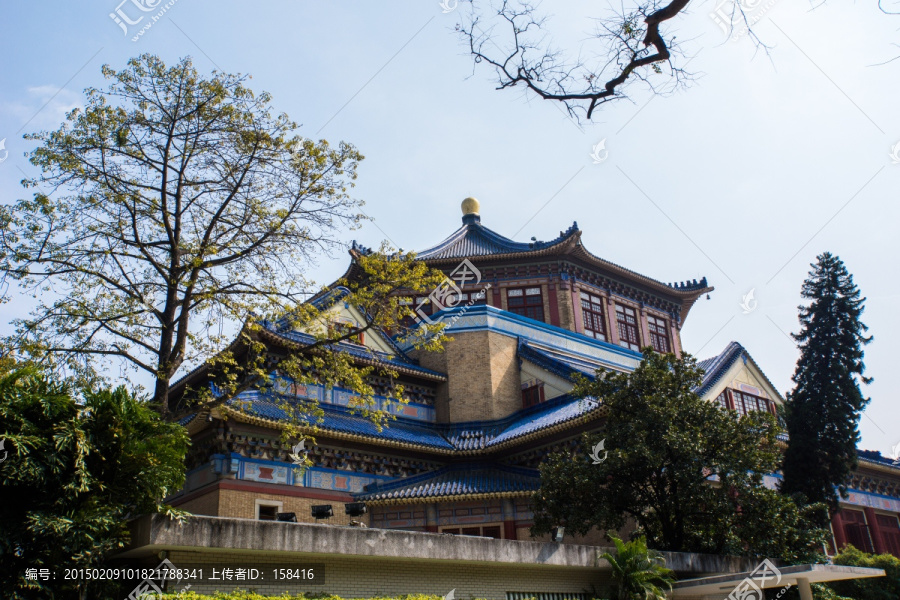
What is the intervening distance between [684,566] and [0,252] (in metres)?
11.6

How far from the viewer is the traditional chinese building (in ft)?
57.4

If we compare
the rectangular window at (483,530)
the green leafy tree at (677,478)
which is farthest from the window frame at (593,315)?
the green leafy tree at (677,478)

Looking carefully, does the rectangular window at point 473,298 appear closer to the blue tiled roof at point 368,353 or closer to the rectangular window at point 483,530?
the blue tiled roof at point 368,353

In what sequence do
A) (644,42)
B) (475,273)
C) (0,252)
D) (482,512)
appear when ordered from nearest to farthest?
1. (644,42)
2. (0,252)
3. (482,512)
4. (475,273)

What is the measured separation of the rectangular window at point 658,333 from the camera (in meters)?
29.1

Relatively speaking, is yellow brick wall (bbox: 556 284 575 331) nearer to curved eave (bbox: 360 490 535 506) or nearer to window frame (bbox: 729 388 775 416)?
window frame (bbox: 729 388 775 416)

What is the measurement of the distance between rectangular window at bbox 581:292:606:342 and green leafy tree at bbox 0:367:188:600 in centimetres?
2047

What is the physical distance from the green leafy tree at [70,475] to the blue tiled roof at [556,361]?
14.9 m

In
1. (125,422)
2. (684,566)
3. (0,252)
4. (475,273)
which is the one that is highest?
(475,273)

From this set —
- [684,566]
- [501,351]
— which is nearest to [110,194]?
[684,566]

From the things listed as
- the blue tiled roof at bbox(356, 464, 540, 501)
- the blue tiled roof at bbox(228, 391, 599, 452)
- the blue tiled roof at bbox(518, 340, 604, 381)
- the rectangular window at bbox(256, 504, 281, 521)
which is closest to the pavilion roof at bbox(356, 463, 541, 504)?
the blue tiled roof at bbox(356, 464, 540, 501)

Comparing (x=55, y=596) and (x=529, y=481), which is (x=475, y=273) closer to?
(x=529, y=481)

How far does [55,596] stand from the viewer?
670 centimetres

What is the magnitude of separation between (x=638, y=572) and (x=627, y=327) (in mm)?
18521
